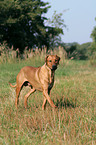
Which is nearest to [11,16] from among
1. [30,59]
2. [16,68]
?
[30,59]

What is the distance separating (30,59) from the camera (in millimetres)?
13008

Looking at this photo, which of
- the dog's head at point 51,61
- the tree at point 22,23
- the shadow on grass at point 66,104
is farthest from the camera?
the tree at point 22,23

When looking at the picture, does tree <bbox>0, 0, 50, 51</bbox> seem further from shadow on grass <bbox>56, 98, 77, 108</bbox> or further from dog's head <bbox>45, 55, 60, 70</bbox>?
dog's head <bbox>45, 55, 60, 70</bbox>

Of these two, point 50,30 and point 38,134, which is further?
point 50,30

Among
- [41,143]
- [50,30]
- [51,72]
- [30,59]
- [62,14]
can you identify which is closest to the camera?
[41,143]

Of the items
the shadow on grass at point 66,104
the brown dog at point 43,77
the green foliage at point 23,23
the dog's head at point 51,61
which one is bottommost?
the shadow on grass at point 66,104

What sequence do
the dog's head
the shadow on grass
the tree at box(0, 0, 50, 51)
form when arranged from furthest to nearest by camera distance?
1. the tree at box(0, 0, 50, 51)
2. the shadow on grass
3. the dog's head

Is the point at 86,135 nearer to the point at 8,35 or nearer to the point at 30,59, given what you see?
the point at 30,59

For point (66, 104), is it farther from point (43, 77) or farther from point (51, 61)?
point (51, 61)

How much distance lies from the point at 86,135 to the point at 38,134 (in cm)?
70

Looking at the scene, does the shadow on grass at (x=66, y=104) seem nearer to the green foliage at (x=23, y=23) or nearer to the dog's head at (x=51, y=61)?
the dog's head at (x=51, y=61)

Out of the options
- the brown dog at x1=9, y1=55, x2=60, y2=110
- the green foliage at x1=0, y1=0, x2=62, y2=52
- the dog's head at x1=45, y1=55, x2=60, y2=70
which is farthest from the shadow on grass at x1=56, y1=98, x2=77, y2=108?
the green foliage at x1=0, y1=0, x2=62, y2=52

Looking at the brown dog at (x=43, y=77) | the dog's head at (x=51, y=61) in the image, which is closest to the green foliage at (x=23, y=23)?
the brown dog at (x=43, y=77)

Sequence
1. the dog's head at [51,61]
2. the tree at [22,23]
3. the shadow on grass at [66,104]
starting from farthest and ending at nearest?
the tree at [22,23] < the shadow on grass at [66,104] < the dog's head at [51,61]
